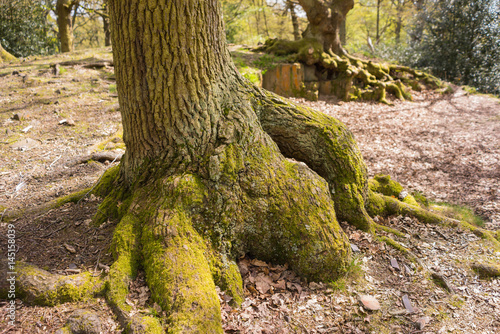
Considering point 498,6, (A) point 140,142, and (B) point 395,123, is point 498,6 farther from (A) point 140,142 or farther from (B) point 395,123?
(A) point 140,142

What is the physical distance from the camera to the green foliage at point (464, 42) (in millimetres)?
11406

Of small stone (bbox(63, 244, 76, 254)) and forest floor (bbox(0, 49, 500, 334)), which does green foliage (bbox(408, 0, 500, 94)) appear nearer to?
forest floor (bbox(0, 49, 500, 334))

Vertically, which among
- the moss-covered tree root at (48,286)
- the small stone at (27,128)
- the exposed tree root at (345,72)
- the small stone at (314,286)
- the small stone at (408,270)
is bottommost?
the small stone at (408,270)

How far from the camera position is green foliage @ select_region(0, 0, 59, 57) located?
11.7 meters

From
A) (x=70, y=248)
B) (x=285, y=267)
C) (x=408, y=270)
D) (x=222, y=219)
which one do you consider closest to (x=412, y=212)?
(x=408, y=270)

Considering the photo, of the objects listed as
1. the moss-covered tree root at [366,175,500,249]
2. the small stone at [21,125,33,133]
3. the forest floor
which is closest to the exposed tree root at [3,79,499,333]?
the forest floor

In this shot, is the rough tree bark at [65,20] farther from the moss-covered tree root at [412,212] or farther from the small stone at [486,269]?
the small stone at [486,269]

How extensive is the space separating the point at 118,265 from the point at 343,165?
2.56 metres

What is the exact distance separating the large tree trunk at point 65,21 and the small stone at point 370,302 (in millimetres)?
13825

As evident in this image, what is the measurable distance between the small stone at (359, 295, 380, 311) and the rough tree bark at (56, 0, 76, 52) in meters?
13.8

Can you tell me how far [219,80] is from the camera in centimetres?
288

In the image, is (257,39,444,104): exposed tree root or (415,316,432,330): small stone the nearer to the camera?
(415,316,432,330): small stone

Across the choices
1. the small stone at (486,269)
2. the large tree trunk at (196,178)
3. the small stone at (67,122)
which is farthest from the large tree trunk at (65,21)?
the small stone at (486,269)

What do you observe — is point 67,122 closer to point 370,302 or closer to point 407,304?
point 370,302
